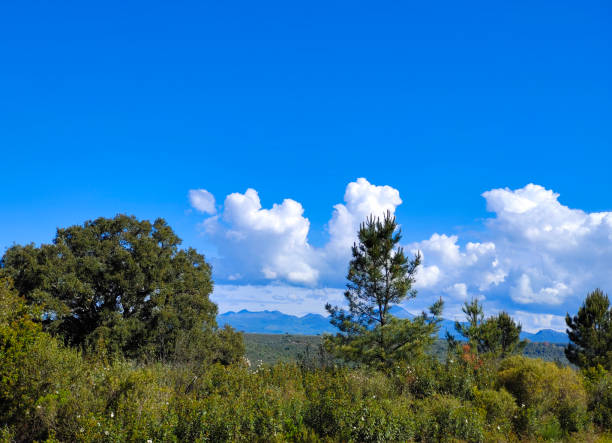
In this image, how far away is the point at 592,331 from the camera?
28.4 m

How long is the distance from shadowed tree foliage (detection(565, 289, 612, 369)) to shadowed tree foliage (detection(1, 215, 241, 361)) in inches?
1006

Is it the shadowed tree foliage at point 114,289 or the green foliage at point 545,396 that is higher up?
the shadowed tree foliage at point 114,289

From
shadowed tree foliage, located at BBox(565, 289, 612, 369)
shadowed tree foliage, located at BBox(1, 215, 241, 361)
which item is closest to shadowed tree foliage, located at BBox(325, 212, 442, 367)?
shadowed tree foliage, located at BBox(1, 215, 241, 361)

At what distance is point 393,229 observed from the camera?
17.1 m

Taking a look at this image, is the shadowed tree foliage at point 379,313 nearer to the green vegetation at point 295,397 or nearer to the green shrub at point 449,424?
the green vegetation at point 295,397

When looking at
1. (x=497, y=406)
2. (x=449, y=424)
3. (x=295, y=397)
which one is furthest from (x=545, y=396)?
(x=295, y=397)

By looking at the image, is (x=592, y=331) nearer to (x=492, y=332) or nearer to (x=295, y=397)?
(x=492, y=332)

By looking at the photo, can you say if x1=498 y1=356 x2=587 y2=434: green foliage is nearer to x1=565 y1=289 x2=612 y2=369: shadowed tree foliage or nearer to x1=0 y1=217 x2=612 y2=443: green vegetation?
x1=0 y1=217 x2=612 y2=443: green vegetation

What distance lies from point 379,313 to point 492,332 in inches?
588

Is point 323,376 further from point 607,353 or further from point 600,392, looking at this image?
point 607,353

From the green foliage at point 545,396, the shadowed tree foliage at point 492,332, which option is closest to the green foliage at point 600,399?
the green foliage at point 545,396

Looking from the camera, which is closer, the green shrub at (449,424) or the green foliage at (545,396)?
the green shrub at (449,424)

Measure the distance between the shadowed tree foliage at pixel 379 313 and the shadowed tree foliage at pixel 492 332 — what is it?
397 inches

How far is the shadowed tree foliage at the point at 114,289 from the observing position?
23.2 meters
